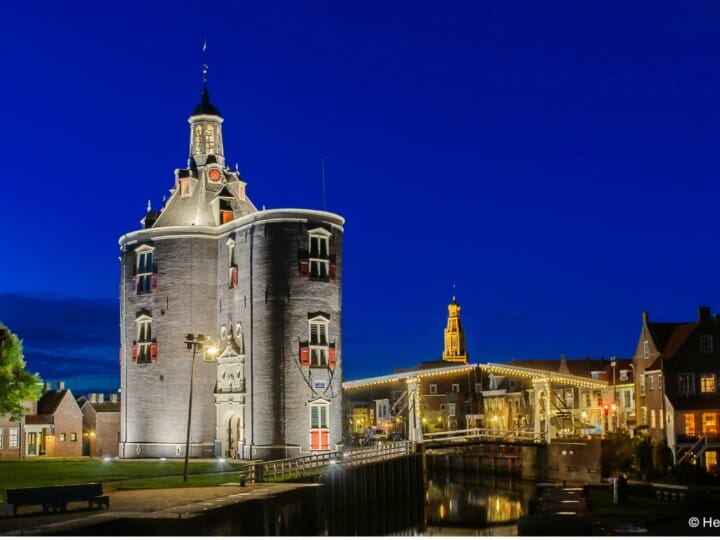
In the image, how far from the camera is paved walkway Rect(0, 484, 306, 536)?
A: 102 feet

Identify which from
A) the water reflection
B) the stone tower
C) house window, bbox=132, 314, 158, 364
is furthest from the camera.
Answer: house window, bbox=132, 314, 158, 364

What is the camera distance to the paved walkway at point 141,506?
102 ft

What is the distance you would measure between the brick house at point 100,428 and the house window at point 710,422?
44.5 m

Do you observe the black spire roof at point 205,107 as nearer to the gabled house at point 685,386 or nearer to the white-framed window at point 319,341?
the white-framed window at point 319,341

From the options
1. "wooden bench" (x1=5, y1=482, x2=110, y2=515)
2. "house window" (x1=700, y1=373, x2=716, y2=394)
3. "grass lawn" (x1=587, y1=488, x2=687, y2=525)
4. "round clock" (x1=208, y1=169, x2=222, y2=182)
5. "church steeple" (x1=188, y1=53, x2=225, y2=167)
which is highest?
"church steeple" (x1=188, y1=53, x2=225, y2=167)

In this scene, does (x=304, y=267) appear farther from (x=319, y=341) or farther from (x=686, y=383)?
(x=686, y=383)

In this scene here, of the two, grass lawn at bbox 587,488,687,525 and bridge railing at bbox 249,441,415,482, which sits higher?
bridge railing at bbox 249,441,415,482

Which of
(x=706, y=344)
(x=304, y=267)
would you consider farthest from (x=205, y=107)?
(x=706, y=344)

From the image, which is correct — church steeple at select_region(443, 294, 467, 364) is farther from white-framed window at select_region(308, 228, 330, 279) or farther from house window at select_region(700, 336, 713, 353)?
white-framed window at select_region(308, 228, 330, 279)

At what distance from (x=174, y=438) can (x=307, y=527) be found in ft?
76.9

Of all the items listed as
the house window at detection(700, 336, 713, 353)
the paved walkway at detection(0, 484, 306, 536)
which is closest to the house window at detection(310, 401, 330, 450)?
the paved walkway at detection(0, 484, 306, 536)

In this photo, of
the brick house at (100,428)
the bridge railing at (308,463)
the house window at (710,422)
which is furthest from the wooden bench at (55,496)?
the brick house at (100,428)

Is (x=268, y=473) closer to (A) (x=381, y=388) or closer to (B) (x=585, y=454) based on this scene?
(B) (x=585, y=454)

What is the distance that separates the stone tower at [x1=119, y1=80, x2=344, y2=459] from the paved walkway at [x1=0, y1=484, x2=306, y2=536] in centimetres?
1440
